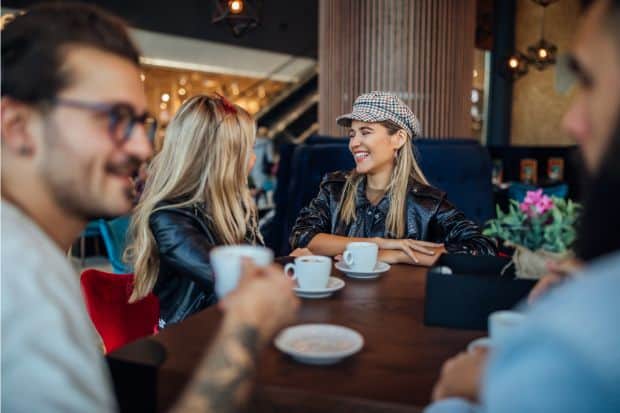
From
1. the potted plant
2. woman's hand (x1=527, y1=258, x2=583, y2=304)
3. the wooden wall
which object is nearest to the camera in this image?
woman's hand (x1=527, y1=258, x2=583, y2=304)

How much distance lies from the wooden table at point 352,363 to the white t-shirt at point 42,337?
0.27m

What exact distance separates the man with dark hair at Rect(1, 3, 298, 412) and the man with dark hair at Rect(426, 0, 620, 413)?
1.17ft

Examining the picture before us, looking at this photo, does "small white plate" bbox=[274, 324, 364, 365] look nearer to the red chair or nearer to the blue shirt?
the blue shirt

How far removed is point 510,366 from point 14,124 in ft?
2.54

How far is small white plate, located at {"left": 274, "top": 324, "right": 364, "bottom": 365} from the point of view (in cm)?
101

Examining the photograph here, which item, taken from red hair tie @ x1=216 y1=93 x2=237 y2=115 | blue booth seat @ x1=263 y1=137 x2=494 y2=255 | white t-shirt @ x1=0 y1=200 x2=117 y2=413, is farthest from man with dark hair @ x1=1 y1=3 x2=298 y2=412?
blue booth seat @ x1=263 y1=137 x2=494 y2=255

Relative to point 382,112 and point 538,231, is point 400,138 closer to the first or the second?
point 382,112

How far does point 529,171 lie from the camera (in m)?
7.88

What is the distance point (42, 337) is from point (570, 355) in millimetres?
610

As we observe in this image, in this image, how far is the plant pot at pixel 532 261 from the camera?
118cm

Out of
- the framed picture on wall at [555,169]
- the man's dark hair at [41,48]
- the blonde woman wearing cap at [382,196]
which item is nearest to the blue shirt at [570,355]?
the man's dark hair at [41,48]

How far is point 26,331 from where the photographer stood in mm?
713

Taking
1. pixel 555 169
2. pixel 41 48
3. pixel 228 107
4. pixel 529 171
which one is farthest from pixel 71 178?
pixel 555 169

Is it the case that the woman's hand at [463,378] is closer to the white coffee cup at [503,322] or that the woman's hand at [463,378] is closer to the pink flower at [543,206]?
the white coffee cup at [503,322]
